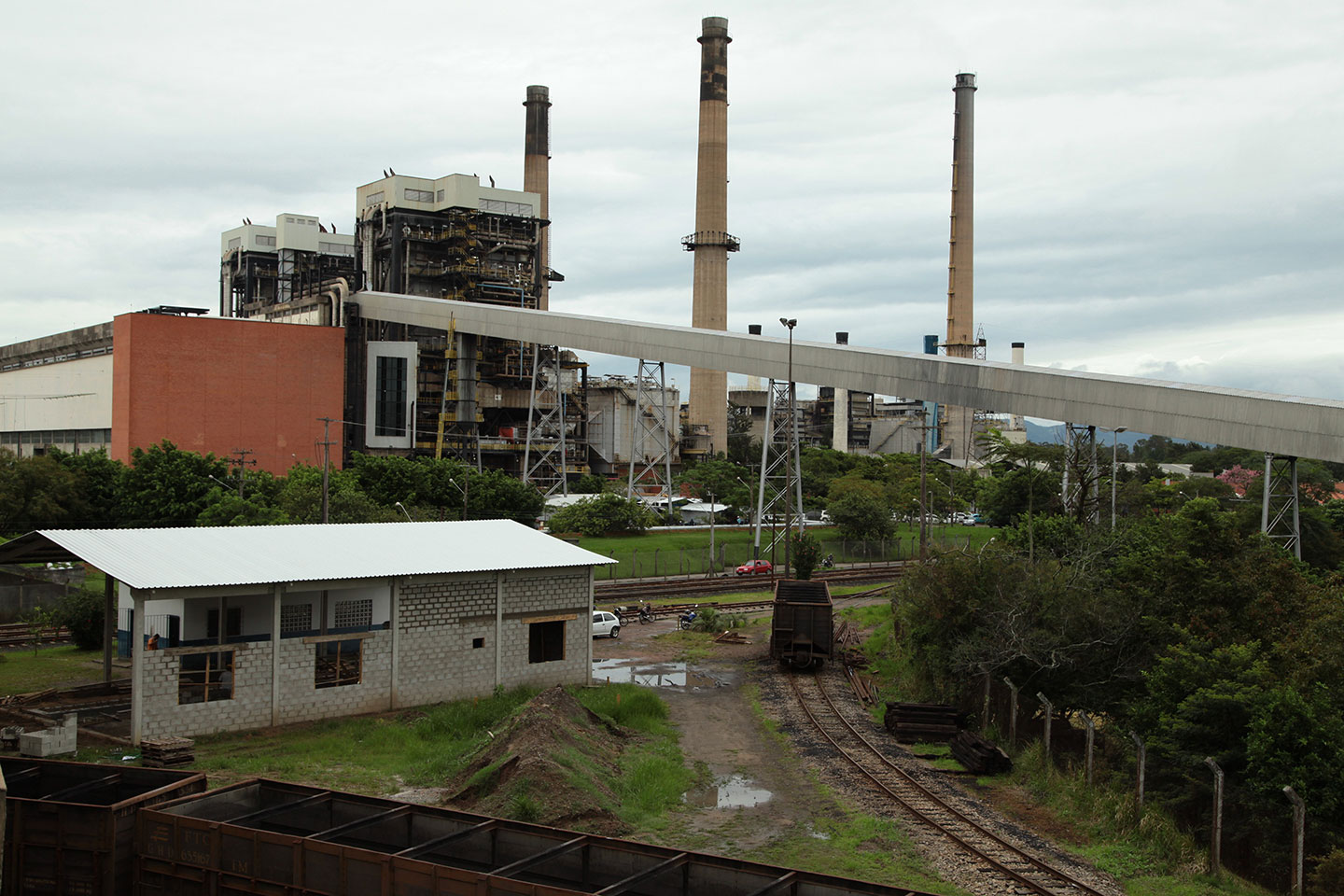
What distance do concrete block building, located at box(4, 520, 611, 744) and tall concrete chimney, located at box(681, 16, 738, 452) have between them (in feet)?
214

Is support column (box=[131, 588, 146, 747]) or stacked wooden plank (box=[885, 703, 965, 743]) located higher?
support column (box=[131, 588, 146, 747])

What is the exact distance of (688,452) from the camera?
103 m

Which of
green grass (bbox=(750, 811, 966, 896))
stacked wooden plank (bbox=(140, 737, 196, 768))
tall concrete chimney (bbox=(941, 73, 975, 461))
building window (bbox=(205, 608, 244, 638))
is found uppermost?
tall concrete chimney (bbox=(941, 73, 975, 461))

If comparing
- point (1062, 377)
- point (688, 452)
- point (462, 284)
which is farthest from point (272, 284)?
point (1062, 377)

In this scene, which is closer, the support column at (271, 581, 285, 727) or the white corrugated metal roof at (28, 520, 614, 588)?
the white corrugated metal roof at (28, 520, 614, 588)

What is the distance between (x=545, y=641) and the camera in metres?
26.2

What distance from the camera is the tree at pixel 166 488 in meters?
49.2

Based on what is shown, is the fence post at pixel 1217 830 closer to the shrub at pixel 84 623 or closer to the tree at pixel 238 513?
the shrub at pixel 84 623

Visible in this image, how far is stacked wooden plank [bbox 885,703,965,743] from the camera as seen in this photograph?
866 inches

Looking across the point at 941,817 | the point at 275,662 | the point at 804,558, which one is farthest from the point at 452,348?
the point at 941,817

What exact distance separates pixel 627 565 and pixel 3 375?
60.7m

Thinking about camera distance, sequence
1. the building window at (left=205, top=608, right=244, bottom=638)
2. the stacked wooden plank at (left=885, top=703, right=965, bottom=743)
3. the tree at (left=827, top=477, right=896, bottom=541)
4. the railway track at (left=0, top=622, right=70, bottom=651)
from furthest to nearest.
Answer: the tree at (left=827, top=477, right=896, bottom=541), the railway track at (left=0, top=622, right=70, bottom=651), the stacked wooden plank at (left=885, top=703, right=965, bottom=743), the building window at (left=205, top=608, right=244, bottom=638)

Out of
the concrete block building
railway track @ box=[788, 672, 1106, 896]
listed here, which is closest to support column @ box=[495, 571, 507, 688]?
the concrete block building

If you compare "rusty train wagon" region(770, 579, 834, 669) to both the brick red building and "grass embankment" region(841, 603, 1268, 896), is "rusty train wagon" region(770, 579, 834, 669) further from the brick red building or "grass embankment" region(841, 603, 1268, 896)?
the brick red building
